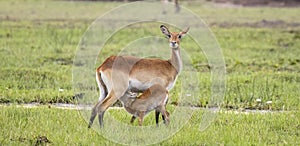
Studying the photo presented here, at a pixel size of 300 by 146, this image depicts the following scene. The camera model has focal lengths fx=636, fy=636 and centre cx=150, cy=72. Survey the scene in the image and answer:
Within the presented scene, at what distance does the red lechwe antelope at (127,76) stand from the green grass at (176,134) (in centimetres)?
41

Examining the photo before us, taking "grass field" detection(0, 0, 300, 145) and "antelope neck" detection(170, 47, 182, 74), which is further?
"antelope neck" detection(170, 47, 182, 74)

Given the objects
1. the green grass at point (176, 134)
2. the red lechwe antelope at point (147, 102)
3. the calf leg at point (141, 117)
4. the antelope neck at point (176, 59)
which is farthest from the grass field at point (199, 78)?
the antelope neck at point (176, 59)

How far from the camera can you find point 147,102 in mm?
7730

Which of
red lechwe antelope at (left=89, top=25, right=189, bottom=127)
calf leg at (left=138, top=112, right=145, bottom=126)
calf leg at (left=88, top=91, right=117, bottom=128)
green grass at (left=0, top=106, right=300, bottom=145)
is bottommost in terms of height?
green grass at (left=0, top=106, right=300, bottom=145)

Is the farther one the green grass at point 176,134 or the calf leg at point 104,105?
the calf leg at point 104,105

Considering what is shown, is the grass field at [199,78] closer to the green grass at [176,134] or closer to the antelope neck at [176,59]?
the green grass at [176,134]

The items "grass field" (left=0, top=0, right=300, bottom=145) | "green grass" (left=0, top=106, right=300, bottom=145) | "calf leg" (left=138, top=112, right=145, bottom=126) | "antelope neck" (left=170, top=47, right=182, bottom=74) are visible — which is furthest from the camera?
"antelope neck" (left=170, top=47, right=182, bottom=74)

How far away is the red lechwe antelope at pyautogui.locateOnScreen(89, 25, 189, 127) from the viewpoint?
759 centimetres

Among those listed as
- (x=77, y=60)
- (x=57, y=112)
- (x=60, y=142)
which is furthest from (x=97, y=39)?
(x=60, y=142)

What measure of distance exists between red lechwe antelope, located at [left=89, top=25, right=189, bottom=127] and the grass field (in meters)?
0.48

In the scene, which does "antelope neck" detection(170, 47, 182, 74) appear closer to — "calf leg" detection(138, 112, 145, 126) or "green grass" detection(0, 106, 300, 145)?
"green grass" detection(0, 106, 300, 145)

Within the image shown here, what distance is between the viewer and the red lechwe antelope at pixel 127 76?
24.9ft

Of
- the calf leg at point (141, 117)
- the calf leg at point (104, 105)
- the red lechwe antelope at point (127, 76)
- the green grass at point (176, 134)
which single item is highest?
the red lechwe antelope at point (127, 76)

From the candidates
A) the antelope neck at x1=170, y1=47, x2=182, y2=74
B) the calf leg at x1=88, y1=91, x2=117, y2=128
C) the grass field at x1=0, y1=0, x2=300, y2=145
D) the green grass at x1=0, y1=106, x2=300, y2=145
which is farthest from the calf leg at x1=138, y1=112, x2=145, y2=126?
the antelope neck at x1=170, y1=47, x2=182, y2=74
